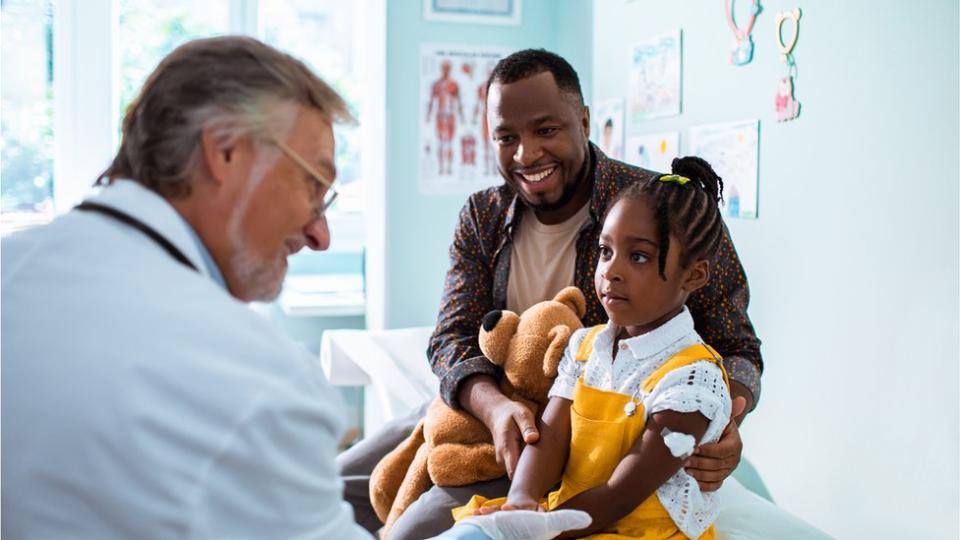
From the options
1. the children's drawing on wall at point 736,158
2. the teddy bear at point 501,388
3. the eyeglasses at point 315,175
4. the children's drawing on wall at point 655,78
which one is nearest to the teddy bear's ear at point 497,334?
the teddy bear at point 501,388

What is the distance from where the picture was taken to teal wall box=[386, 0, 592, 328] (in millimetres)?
3576

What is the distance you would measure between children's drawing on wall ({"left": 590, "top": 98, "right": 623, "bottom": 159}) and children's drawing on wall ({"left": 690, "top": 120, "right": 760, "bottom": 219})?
0.56 m

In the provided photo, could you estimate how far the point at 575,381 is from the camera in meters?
1.50

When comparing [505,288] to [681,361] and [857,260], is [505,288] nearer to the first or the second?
[681,361]

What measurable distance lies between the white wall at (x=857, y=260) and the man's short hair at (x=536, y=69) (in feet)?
2.15

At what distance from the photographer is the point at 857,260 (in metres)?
2.00

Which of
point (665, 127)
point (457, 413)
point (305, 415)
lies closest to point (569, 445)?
point (457, 413)

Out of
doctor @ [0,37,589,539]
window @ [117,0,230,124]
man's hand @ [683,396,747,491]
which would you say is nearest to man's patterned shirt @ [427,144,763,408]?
man's hand @ [683,396,747,491]

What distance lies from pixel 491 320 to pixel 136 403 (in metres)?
0.98

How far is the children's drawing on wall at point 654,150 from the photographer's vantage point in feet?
8.95

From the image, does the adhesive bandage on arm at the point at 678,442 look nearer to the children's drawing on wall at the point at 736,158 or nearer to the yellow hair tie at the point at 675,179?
the yellow hair tie at the point at 675,179

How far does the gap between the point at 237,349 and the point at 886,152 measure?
1.55m

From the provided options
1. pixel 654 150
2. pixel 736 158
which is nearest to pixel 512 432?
pixel 736 158

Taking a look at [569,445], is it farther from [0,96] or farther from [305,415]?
[0,96]
